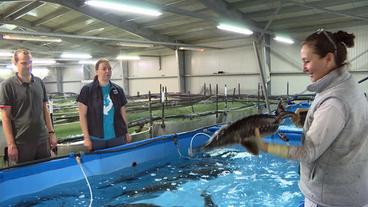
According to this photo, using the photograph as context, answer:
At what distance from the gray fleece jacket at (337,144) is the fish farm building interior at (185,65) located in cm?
122

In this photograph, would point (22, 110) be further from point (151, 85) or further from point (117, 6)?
point (151, 85)

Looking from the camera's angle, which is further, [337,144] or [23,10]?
[23,10]

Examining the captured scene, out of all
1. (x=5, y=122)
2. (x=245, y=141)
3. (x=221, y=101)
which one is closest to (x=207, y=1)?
(x=221, y=101)

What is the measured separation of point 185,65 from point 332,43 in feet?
52.3

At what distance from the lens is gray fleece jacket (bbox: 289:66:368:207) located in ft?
3.55

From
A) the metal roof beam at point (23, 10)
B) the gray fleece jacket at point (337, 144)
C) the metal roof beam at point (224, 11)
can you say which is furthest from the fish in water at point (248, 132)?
the metal roof beam at point (23, 10)

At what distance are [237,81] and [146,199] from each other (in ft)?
39.5

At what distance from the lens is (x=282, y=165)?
4555 mm

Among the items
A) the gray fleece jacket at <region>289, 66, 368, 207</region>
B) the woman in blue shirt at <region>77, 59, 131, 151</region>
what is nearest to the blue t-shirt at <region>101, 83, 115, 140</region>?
the woman in blue shirt at <region>77, 59, 131, 151</region>

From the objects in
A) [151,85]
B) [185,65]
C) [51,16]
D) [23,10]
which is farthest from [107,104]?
[151,85]

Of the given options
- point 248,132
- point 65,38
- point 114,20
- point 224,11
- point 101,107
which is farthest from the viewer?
point 65,38

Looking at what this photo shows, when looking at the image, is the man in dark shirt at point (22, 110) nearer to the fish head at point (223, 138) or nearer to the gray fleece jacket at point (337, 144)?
the fish head at point (223, 138)

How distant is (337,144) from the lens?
1.12 m

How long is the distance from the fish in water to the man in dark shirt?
2121mm
